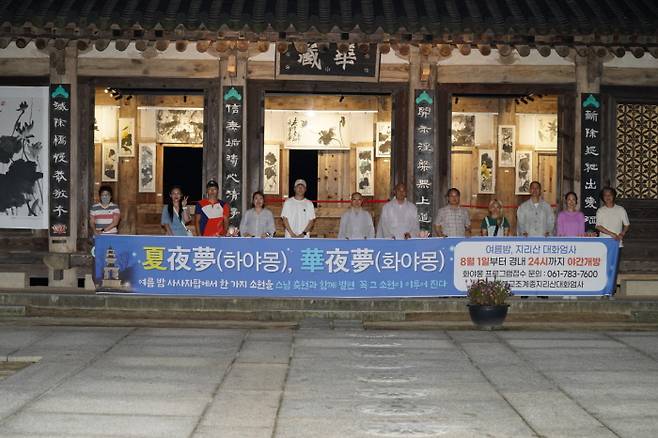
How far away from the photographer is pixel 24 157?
665 inches

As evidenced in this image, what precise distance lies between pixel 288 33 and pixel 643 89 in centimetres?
617

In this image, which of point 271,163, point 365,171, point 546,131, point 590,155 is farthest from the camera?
point 546,131

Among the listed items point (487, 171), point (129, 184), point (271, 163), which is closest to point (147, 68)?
point (271, 163)

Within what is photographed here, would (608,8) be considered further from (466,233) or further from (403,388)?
(403,388)

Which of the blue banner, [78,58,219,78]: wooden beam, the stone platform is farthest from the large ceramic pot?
[78,58,219,78]: wooden beam

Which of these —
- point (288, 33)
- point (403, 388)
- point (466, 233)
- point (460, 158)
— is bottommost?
point (403, 388)

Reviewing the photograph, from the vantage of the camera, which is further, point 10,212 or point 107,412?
point 10,212

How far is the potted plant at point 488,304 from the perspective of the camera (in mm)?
14281

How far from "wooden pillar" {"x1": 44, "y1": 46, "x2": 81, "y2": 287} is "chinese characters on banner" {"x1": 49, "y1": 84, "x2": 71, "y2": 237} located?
97 mm

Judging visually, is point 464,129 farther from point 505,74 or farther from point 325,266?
point 325,266

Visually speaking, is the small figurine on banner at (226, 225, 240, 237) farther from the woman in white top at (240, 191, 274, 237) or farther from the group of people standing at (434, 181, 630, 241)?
the group of people standing at (434, 181, 630, 241)

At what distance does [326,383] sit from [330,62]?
26.1 feet

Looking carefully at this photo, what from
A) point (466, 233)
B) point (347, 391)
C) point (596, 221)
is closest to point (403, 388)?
point (347, 391)

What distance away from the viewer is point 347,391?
9.62 metres
